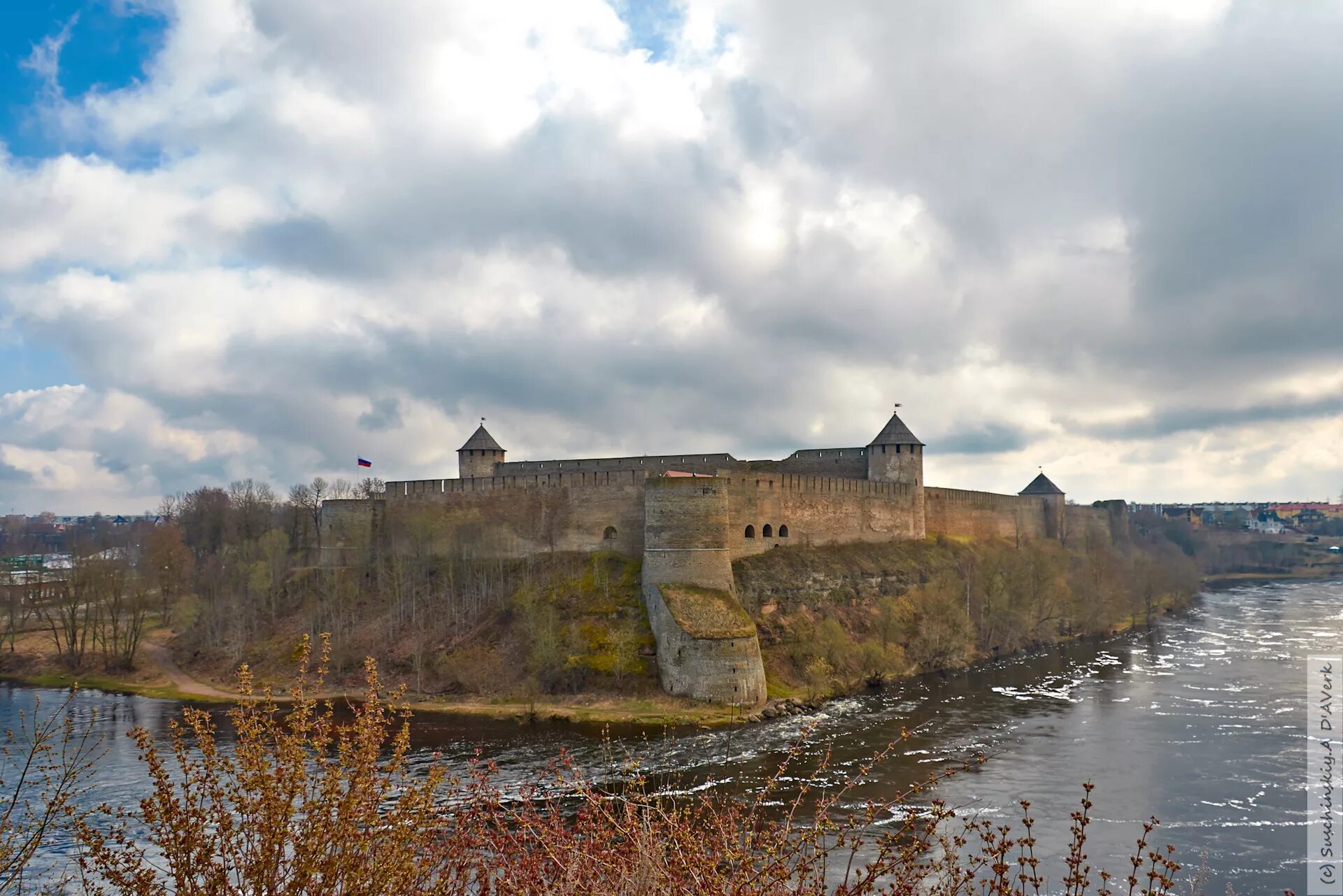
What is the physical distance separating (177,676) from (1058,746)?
89.1ft

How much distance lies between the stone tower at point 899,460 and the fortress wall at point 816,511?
0.23 m

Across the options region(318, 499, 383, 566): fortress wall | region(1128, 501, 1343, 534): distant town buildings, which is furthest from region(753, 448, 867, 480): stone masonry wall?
region(1128, 501, 1343, 534): distant town buildings

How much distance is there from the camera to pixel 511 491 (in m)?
33.3

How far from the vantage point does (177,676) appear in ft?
102

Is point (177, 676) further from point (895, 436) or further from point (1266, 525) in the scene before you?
point (1266, 525)

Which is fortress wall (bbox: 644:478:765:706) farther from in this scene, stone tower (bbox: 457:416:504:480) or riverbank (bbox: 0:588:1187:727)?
stone tower (bbox: 457:416:504:480)

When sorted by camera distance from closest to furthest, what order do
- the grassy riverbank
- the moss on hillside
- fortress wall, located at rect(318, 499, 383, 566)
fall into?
1. the moss on hillside
2. the grassy riverbank
3. fortress wall, located at rect(318, 499, 383, 566)

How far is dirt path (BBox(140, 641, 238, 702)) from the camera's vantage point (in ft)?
93.0

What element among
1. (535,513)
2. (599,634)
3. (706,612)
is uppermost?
(535,513)

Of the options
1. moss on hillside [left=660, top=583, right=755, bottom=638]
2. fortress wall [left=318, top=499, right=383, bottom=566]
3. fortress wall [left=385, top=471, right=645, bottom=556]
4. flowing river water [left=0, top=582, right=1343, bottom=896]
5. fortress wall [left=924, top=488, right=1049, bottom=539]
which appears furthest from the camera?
fortress wall [left=924, top=488, right=1049, bottom=539]

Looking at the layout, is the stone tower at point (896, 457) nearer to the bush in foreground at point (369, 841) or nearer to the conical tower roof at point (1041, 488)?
the conical tower roof at point (1041, 488)

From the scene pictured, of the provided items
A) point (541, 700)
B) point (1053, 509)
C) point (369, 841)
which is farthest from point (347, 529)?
point (1053, 509)

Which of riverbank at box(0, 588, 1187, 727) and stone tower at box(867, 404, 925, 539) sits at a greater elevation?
stone tower at box(867, 404, 925, 539)

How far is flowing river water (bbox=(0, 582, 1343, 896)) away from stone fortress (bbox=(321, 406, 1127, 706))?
325 centimetres
